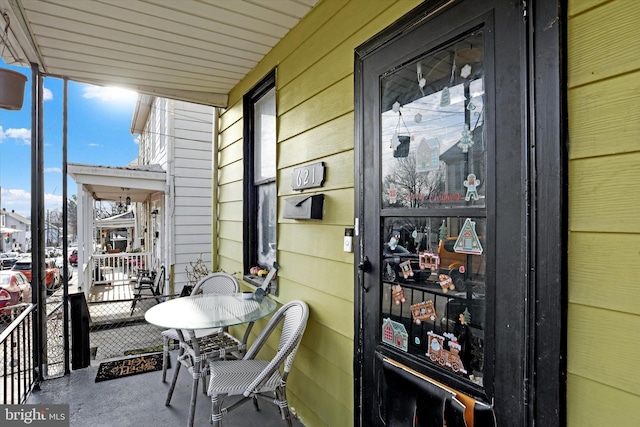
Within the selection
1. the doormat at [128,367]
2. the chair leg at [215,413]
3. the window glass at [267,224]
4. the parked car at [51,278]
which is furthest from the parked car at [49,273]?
the chair leg at [215,413]

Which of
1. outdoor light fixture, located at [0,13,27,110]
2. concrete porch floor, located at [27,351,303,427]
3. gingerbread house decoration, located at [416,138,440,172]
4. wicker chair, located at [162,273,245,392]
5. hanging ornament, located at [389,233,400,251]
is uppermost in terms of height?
outdoor light fixture, located at [0,13,27,110]

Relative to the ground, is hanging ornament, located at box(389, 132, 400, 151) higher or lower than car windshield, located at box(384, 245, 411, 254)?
higher

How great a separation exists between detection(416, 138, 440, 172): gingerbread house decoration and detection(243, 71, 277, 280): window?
5.21 feet

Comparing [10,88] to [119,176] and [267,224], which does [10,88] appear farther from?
[119,176]

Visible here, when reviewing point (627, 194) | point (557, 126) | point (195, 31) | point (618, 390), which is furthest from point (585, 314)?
point (195, 31)

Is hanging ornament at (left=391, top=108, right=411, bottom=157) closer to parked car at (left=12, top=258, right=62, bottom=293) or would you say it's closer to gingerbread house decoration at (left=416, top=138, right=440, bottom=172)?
gingerbread house decoration at (left=416, top=138, right=440, bottom=172)

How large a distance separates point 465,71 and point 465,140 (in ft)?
0.80

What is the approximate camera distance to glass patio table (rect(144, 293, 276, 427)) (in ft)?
6.65

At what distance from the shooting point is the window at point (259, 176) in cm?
281

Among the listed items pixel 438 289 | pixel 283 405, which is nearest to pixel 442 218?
pixel 438 289

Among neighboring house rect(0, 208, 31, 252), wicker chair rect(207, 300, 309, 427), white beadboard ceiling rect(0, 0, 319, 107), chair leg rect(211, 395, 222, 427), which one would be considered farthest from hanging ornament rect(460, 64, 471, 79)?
neighboring house rect(0, 208, 31, 252)

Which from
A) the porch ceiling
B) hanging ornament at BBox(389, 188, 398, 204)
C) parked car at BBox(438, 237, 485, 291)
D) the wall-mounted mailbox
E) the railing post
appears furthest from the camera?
the porch ceiling

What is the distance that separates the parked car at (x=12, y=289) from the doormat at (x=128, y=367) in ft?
14.6

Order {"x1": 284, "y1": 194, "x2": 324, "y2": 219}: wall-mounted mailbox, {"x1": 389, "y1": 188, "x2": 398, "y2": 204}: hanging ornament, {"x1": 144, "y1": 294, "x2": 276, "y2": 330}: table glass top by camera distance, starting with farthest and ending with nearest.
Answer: {"x1": 144, "y1": 294, "x2": 276, "y2": 330}: table glass top
{"x1": 284, "y1": 194, "x2": 324, "y2": 219}: wall-mounted mailbox
{"x1": 389, "y1": 188, "x2": 398, "y2": 204}: hanging ornament
